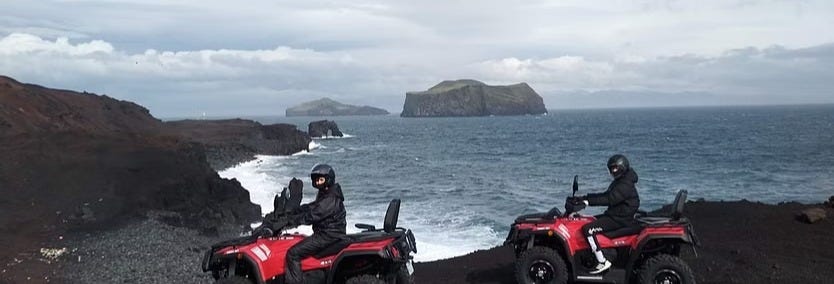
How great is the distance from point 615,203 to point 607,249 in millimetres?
735

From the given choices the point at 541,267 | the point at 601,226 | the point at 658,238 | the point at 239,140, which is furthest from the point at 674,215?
the point at 239,140

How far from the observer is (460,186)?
4466cm

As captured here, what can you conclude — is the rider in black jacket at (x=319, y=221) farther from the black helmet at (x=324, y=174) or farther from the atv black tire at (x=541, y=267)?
the atv black tire at (x=541, y=267)

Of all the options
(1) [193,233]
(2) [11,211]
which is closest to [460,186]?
(1) [193,233]

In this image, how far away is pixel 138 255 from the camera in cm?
2025

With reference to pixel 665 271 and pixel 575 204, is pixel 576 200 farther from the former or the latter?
pixel 665 271

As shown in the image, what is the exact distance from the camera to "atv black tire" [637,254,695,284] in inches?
403

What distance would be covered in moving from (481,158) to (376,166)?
1192 cm

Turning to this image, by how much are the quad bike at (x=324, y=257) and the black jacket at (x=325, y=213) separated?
201 mm

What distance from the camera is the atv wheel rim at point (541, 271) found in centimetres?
1106

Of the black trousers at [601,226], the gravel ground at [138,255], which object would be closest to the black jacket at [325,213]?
the black trousers at [601,226]

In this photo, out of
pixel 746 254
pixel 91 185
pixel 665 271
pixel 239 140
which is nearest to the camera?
pixel 665 271

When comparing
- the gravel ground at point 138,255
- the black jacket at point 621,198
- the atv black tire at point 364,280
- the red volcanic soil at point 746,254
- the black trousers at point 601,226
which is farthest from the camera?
the gravel ground at point 138,255

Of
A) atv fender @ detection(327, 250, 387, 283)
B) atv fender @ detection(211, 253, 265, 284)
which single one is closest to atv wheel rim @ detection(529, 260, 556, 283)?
atv fender @ detection(327, 250, 387, 283)
